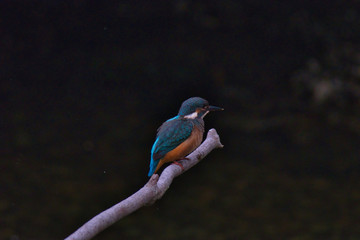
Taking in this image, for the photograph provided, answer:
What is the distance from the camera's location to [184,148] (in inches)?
99.0

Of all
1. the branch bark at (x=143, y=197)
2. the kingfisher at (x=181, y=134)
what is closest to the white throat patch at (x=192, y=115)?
the kingfisher at (x=181, y=134)

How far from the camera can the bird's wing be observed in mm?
2438

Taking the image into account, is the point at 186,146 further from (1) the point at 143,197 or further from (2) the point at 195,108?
(1) the point at 143,197

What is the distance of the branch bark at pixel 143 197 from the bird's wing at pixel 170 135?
0.11 m

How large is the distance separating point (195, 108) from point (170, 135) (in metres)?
0.25

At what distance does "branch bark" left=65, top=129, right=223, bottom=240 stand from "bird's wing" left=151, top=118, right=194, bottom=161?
11cm

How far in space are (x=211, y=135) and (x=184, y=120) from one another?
0.80ft

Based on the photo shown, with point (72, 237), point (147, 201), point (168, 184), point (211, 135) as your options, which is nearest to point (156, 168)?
point (211, 135)

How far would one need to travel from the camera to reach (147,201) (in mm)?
1590

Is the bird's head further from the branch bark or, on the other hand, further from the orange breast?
the branch bark

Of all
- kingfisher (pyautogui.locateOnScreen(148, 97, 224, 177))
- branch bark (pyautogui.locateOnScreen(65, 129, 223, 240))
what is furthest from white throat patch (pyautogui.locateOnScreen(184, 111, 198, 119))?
branch bark (pyautogui.locateOnScreen(65, 129, 223, 240))

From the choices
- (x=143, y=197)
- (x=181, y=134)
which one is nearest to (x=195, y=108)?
(x=181, y=134)

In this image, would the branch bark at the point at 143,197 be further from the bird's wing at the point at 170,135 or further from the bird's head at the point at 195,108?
the bird's head at the point at 195,108

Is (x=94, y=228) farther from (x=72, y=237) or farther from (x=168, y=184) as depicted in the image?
(x=168, y=184)
